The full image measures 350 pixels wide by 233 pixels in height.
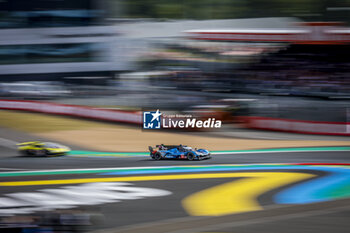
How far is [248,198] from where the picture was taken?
8758 mm

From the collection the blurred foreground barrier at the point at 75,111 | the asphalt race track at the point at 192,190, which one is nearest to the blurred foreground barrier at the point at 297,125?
the asphalt race track at the point at 192,190

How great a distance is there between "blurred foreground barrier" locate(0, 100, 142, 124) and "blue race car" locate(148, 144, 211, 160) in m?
6.22

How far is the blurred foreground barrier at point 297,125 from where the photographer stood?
16.2 meters

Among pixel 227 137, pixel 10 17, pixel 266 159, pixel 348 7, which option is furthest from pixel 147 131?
pixel 10 17

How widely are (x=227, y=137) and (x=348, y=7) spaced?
1416 centimetres

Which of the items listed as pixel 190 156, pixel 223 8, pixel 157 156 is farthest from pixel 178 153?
pixel 223 8

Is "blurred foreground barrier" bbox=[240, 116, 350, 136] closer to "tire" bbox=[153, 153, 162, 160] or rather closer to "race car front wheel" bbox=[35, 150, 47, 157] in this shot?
"tire" bbox=[153, 153, 162, 160]

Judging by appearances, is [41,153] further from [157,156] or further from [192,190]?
[192,190]

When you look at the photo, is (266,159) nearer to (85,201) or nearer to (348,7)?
(85,201)

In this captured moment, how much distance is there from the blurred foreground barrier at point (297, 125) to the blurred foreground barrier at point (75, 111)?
15.5ft

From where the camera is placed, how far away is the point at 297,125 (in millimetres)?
16719

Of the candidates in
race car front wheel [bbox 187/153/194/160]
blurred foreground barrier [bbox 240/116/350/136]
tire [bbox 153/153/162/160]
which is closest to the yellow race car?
tire [bbox 153/153/162/160]

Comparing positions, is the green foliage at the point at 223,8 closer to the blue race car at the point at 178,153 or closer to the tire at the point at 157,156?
the blue race car at the point at 178,153

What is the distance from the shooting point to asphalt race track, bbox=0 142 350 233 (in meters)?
7.20
